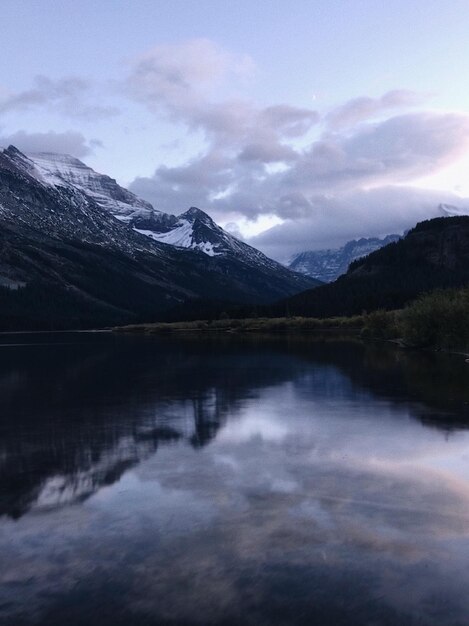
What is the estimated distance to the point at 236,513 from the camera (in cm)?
2177

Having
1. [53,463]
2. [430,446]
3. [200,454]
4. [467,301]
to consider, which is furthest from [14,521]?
[467,301]

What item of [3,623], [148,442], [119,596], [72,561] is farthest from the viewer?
[148,442]

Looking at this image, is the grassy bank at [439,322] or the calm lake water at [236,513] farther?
the grassy bank at [439,322]

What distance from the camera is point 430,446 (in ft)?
107

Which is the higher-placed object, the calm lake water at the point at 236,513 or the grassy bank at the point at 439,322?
the grassy bank at the point at 439,322

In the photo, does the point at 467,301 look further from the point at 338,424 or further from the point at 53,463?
the point at 53,463

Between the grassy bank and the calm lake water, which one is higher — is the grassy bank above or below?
above

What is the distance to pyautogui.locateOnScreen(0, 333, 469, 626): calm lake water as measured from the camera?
14930mm

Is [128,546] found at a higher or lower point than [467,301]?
lower

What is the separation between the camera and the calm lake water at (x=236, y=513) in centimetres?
1493

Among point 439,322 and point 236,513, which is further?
point 439,322

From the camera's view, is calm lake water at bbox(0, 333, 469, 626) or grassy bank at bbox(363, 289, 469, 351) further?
grassy bank at bbox(363, 289, 469, 351)

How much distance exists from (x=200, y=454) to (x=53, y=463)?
25.5 ft

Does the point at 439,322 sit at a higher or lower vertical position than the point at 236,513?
higher
